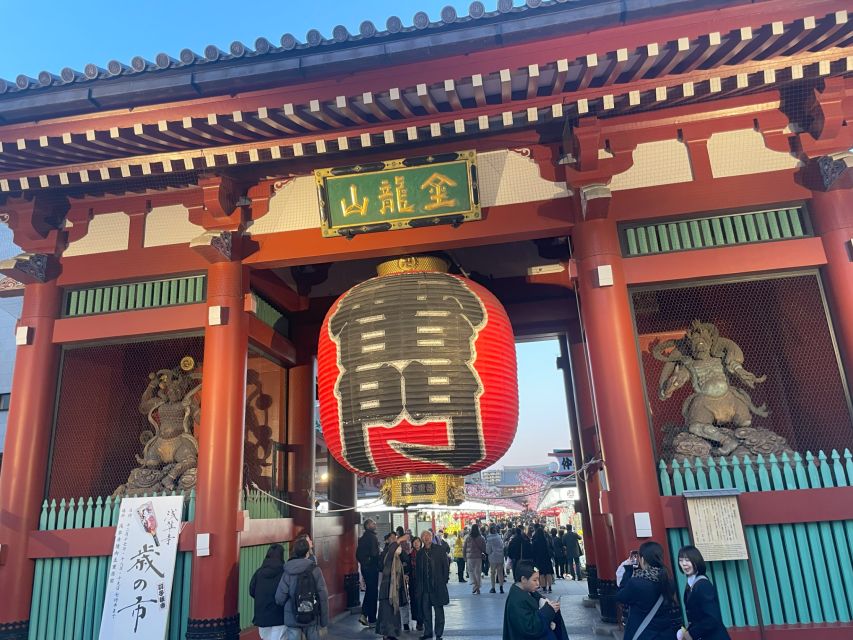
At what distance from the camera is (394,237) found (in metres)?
7.04

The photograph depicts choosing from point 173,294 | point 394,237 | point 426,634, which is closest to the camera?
point 394,237

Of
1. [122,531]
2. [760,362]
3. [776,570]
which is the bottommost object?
[776,570]

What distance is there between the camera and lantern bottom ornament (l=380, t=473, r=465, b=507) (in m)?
5.77

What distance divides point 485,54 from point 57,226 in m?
6.05

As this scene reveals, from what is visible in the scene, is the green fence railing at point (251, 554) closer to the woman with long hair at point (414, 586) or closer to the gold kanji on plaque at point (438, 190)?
the woman with long hair at point (414, 586)

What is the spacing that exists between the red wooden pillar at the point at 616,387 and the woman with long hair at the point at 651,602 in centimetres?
140

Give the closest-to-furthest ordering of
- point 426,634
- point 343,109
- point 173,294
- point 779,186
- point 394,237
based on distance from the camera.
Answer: point 343,109 < point 779,186 < point 394,237 < point 173,294 < point 426,634

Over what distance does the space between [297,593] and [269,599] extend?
0.39 metres

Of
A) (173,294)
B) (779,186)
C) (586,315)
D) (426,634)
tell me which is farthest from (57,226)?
(779,186)

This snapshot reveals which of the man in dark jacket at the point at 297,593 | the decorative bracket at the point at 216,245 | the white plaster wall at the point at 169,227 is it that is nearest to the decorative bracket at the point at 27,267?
the white plaster wall at the point at 169,227

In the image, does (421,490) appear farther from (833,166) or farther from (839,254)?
(833,166)

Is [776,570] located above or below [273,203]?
below

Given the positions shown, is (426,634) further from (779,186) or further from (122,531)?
(779,186)

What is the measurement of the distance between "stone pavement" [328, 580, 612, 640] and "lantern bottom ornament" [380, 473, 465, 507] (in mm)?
3266
